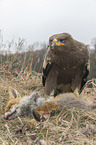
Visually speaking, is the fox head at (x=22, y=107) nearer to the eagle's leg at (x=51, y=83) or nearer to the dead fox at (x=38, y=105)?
the dead fox at (x=38, y=105)

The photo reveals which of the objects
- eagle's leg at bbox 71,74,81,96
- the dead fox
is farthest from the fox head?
eagle's leg at bbox 71,74,81,96

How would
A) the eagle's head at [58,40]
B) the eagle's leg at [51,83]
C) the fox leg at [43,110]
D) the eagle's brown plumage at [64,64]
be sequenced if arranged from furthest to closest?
1. the eagle's leg at [51,83]
2. the eagle's brown plumage at [64,64]
3. the eagle's head at [58,40]
4. the fox leg at [43,110]

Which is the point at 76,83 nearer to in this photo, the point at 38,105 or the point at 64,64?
the point at 64,64

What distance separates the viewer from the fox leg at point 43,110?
188 centimetres

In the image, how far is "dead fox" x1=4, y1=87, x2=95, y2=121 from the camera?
195 centimetres

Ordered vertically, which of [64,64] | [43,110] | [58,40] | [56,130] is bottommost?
[56,130]

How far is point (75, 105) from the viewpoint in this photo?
6.89 feet

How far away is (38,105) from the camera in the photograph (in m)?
2.01

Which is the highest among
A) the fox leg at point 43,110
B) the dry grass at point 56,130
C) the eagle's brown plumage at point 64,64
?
the eagle's brown plumage at point 64,64

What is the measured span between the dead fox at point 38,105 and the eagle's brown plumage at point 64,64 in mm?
825

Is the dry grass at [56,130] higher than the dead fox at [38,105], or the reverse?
the dead fox at [38,105]

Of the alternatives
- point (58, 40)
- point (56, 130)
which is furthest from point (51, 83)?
point (56, 130)

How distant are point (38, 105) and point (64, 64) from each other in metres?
1.07

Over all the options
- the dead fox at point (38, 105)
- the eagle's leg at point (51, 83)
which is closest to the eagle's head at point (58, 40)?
the eagle's leg at point (51, 83)
